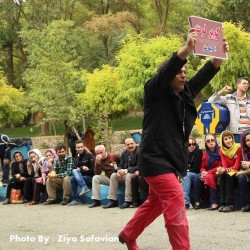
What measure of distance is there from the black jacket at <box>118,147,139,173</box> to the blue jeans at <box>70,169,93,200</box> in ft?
2.48

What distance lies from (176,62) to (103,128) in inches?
710

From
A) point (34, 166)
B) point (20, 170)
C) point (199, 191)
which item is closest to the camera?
point (199, 191)

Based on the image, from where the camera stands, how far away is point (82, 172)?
9.25 meters

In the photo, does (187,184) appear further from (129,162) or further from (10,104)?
(10,104)

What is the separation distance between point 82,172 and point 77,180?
221mm

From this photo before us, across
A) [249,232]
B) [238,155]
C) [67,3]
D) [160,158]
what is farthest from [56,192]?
[67,3]

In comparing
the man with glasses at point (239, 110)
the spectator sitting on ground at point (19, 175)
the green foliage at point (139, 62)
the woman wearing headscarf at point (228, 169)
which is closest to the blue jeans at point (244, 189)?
the woman wearing headscarf at point (228, 169)

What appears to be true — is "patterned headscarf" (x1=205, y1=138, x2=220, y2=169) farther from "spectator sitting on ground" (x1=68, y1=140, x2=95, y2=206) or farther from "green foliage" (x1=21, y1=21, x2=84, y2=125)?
"green foliage" (x1=21, y1=21, x2=84, y2=125)

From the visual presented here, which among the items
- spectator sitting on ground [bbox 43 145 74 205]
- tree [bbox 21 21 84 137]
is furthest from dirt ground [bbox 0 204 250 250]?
tree [bbox 21 21 84 137]

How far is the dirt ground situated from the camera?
5.36 m

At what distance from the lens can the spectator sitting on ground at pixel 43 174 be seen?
31.9 feet

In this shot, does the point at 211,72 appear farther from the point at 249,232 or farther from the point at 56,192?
the point at 56,192

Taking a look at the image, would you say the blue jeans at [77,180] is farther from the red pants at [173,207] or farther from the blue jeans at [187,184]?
the red pants at [173,207]

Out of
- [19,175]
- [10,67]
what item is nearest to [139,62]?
[19,175]
